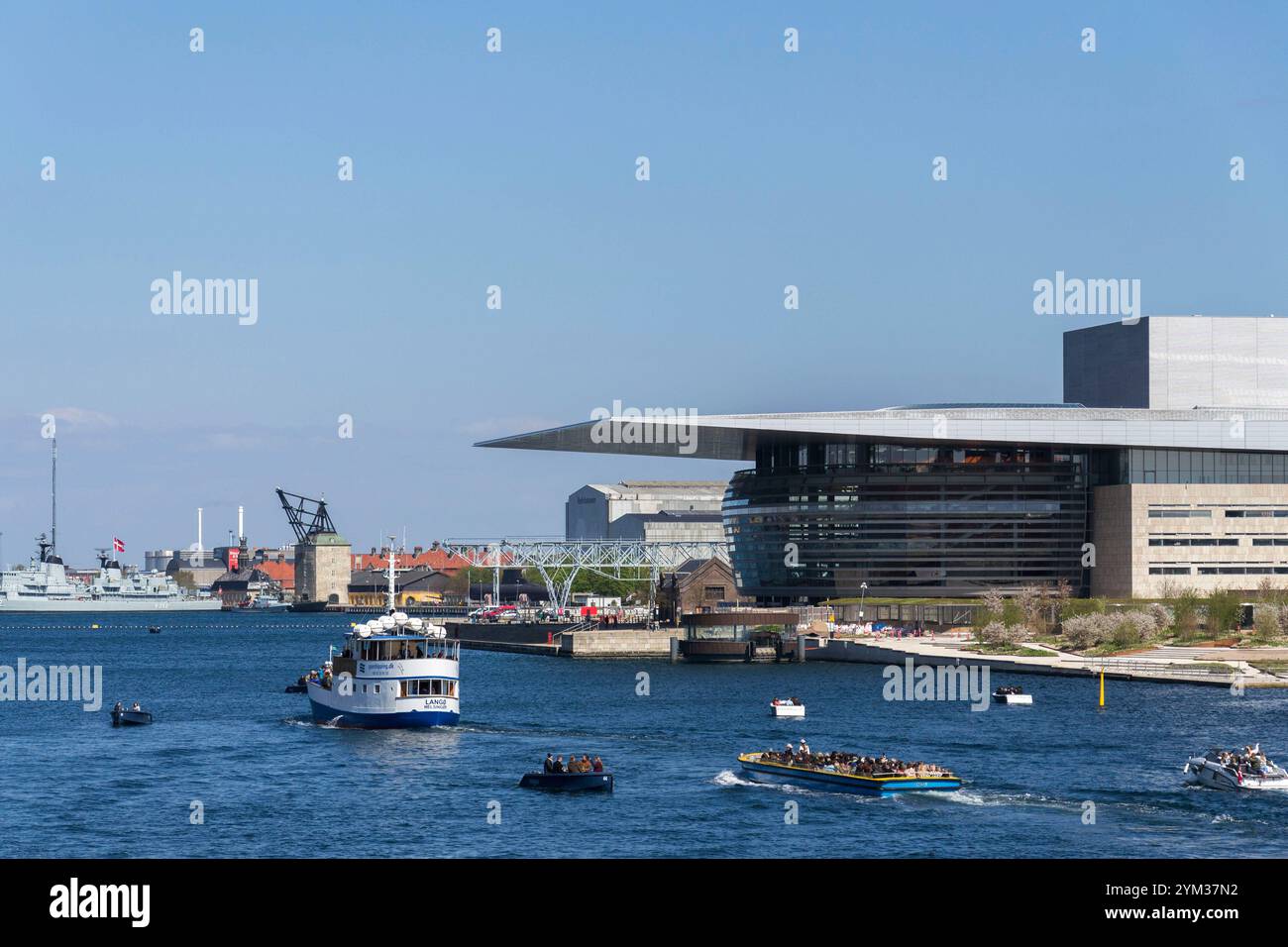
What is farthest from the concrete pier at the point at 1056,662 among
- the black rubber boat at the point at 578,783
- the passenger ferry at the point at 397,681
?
the black rubber boat at the point at 578,783

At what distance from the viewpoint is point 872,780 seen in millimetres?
47906

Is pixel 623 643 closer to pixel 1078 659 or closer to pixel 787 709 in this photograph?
pixel 1078 659

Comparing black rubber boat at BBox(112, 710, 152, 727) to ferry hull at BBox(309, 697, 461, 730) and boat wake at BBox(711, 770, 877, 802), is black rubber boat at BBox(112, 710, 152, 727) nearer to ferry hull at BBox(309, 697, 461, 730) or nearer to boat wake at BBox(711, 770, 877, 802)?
ferry hull at BBox(309, 697, 461, 730)

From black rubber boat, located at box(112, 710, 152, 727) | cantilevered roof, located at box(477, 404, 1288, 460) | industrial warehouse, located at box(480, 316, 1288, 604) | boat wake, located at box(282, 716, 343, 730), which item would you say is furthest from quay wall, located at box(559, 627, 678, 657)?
black rubber boat, located at box(112, 710, 152, 727)

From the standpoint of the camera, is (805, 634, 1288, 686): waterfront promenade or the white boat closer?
the white boat

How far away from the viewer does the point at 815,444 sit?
15538cm

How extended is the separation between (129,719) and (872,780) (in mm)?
39184

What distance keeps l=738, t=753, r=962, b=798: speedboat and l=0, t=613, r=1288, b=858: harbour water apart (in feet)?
2.27

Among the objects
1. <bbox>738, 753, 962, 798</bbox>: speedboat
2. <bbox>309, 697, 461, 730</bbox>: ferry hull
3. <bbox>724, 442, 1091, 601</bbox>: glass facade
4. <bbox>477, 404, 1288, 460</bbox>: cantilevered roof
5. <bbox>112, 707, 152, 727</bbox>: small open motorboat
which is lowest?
<bbox>112, 707, 152, 727</bbox>: small open motorboat

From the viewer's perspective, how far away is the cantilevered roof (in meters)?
146

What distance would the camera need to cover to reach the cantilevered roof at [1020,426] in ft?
480
